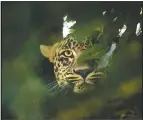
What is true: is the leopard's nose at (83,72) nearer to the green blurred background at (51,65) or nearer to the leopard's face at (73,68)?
the leopard's face at (73,68)

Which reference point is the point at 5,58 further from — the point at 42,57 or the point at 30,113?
the point at 30,113

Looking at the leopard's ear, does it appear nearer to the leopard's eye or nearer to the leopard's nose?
the leopard's eye

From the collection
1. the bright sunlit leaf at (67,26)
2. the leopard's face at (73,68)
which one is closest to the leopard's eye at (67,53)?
the leopard's face at (73,68)

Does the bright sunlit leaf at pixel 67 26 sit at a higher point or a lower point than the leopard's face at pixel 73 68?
higher

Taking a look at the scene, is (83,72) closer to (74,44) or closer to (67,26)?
(74,44)

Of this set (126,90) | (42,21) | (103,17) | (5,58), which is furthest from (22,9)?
(126,90)

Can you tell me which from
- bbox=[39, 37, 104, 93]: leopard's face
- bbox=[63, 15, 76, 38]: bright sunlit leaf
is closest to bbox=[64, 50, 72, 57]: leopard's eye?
bbox=[39, 37, 104, 93]: leopard's face
